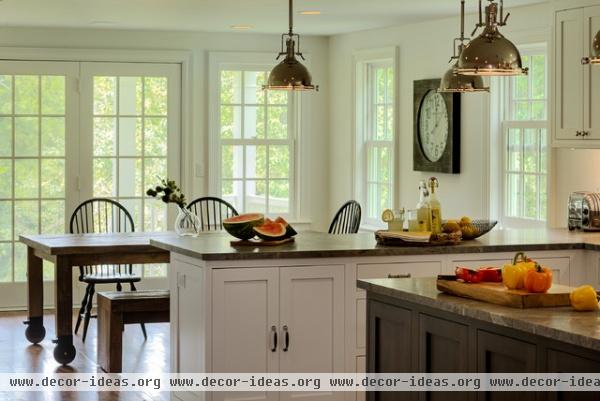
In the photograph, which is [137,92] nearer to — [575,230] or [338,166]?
[338,166]

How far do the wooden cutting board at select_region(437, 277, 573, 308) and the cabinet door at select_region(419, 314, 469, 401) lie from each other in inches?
4.9

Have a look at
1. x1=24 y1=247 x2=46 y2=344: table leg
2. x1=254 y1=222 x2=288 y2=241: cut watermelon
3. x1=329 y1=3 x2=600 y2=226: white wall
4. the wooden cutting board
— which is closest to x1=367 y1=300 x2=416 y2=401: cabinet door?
the wooden cutting board

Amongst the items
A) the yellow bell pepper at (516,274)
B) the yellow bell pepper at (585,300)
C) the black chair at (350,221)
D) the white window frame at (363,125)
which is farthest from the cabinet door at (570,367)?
the white window frame at (363,125)

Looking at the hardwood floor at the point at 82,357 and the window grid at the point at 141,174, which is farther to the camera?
the window grid at the point at 141,174

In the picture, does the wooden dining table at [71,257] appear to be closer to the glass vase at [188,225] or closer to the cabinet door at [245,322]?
the glass vase at [188,225]

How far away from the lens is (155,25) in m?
8.66

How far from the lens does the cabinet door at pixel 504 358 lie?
3188 mm

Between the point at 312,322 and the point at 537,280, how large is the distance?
1.78 m

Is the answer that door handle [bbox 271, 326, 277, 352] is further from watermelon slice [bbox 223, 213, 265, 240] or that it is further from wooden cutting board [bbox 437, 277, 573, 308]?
wooden cutting board [bbox 437, 277, 573, 308]

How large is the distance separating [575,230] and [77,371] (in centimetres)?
319

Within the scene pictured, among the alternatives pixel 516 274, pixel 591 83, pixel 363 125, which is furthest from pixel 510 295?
pixel 363 125

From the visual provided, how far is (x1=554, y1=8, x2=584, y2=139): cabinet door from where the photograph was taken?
6172 millimetres

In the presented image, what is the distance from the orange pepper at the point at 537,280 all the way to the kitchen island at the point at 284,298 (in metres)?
1.68

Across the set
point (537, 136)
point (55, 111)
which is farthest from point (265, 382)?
point (55, 111)
